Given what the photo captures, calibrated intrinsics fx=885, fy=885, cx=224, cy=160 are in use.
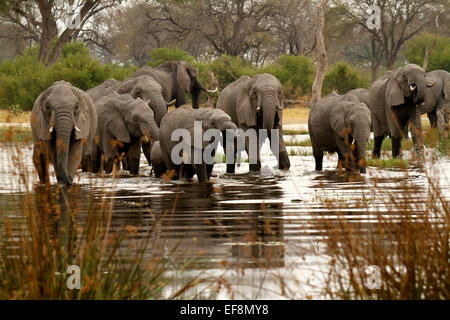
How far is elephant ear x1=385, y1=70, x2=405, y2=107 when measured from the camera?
57.6ft

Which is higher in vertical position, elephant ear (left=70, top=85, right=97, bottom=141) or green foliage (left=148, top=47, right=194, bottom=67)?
green foliage (left=148, top=47, right=194, bottom=67)

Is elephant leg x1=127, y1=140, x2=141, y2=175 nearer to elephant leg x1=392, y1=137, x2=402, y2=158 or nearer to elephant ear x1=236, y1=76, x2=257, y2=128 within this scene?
elephant ear x1=236, y1=76, x2=257, y2=128

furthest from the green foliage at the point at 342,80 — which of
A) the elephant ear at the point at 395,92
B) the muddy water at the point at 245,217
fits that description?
the muddy water at the point at 245,217

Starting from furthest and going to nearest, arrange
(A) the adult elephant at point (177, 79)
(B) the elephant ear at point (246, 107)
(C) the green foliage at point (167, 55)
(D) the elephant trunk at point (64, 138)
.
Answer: (C) the green foliage at point (167, 55) → (A) the adult elephant at point (177, 79) → (B) the elephant ear at point (246, 107) → (D) the elephant trunk at point (64, 138)

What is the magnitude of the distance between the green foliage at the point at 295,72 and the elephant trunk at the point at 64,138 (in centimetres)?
2645

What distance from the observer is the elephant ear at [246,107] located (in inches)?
624

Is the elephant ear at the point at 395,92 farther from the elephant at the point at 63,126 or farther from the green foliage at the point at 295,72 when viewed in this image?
the green foliage at the point at 295,72

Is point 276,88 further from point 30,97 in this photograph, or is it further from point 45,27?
point 45,27

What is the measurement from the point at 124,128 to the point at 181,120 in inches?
86.8

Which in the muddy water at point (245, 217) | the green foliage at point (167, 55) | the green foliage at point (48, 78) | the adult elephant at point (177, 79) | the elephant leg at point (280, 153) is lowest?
the muddy water at point (245, 217)

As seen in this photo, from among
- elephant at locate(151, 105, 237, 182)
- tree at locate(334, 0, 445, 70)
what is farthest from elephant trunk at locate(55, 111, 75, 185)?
tree at locate(334, 0, 445, 70)

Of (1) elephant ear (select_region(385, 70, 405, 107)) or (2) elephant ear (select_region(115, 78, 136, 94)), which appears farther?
(2) elephant ear (select_region(115, 78, 136, 94))

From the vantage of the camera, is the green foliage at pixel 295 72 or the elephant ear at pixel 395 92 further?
the green foliage at pixel 295 72

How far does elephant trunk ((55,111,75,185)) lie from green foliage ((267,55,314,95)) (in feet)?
86.8
